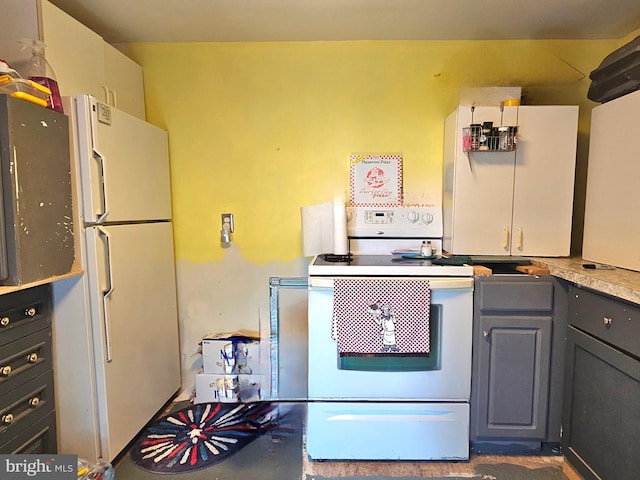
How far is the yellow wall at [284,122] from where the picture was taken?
2246 millimetres

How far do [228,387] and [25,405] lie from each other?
1.03 m

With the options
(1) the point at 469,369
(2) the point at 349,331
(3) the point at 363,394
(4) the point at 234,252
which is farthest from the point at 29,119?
(1) the point at 469,369

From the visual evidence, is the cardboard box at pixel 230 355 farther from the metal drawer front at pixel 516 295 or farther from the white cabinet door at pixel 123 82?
the white cabinet door at pixel 123 82

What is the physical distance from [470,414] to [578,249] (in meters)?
1.26

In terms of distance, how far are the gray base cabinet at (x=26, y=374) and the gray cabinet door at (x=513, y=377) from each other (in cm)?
189

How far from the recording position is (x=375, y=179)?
7.61ft

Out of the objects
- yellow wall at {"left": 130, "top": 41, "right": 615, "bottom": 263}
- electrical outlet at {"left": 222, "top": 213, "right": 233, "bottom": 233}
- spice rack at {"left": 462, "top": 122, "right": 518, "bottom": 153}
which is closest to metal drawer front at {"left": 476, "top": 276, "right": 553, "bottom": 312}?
spice rack at {"left": 462, "top": 122, "right": 518, "bottom": 153}

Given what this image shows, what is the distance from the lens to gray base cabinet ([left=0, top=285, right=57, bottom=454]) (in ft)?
4.38

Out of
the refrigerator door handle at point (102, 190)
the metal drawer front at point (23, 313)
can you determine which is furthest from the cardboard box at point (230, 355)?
the refrigerator door handle at point (102, 190)

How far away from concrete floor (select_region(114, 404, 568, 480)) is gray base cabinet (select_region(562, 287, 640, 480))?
0.18 metres

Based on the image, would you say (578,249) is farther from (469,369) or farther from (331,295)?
(331,295)

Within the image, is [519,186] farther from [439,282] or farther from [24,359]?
[24,359]

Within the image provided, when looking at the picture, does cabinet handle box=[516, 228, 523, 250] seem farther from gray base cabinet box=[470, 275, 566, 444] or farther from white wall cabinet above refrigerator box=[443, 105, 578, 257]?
gray base cabinet box=[470, 275, 566, 444]

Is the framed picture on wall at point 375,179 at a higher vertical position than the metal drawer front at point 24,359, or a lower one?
higher
